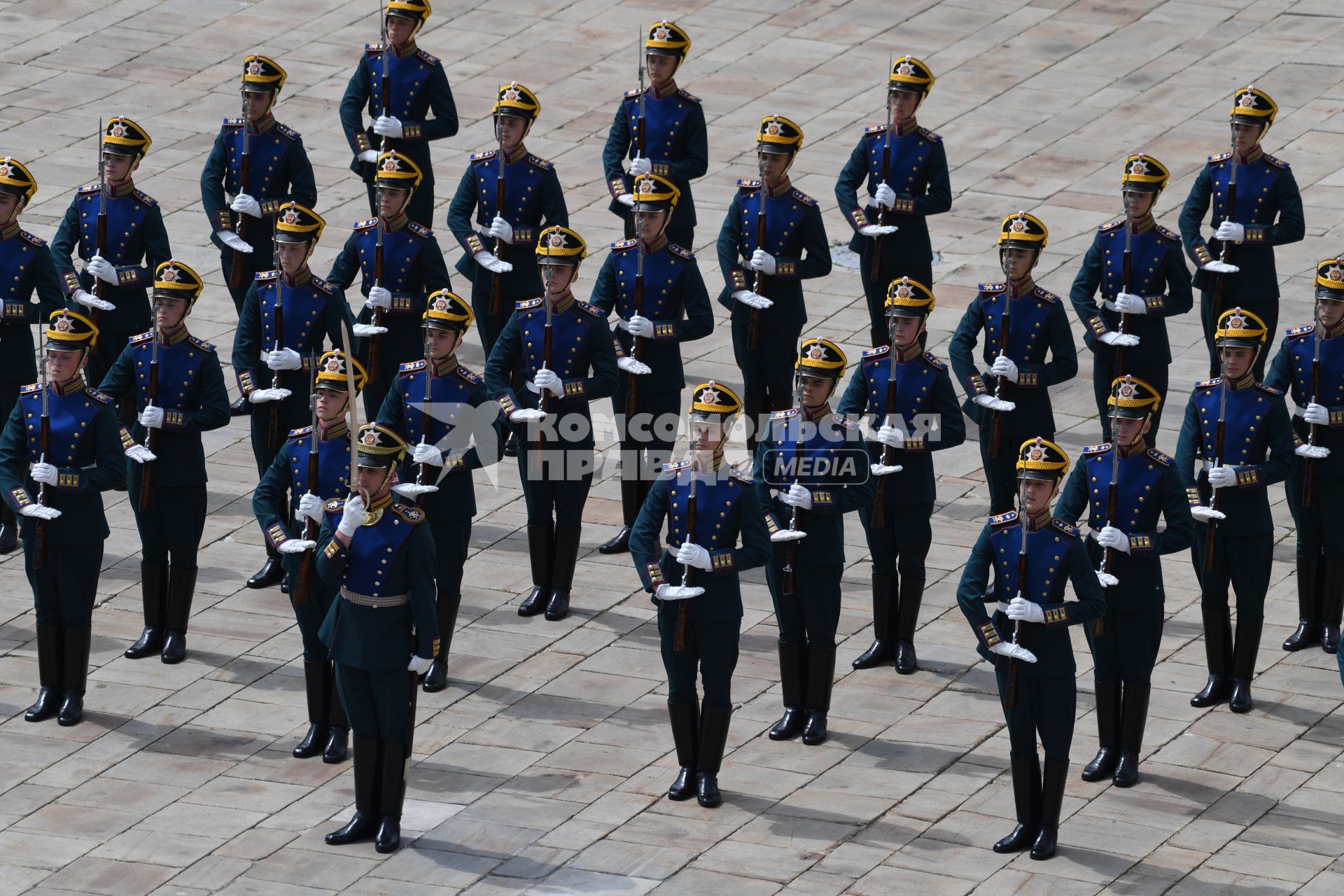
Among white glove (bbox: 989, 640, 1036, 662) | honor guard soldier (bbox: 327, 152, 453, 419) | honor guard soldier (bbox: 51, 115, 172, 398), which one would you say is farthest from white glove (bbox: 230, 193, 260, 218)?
white glove (bbox: 989, 640, 1036, 662)

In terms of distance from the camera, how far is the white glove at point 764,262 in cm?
1791

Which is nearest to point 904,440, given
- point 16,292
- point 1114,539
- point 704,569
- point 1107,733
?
point 1114,539

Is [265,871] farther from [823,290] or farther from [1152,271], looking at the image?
[823,290]

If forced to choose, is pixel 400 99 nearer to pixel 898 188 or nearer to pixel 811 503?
pixel 898 188

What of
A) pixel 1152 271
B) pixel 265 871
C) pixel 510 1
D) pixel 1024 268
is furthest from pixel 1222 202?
pixel 510 1

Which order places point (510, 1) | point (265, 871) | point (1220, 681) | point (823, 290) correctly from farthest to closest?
1. point (510, 1)
2. point (823, 290)
3. point (1220, 681)
4. point (265, 871)

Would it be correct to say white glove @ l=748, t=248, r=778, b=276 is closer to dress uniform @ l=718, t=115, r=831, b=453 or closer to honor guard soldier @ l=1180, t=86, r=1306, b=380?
dress uniform @ l=718, t=115, r=831, b=453

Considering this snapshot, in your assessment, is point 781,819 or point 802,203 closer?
point 781,819

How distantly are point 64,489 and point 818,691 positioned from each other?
4123 mm

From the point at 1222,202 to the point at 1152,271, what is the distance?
1.25 meters

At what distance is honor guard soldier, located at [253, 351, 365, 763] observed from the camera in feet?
49.0

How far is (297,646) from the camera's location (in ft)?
54.1

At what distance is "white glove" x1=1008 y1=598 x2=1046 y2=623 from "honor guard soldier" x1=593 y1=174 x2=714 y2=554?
13.0ft

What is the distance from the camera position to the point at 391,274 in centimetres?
1791
